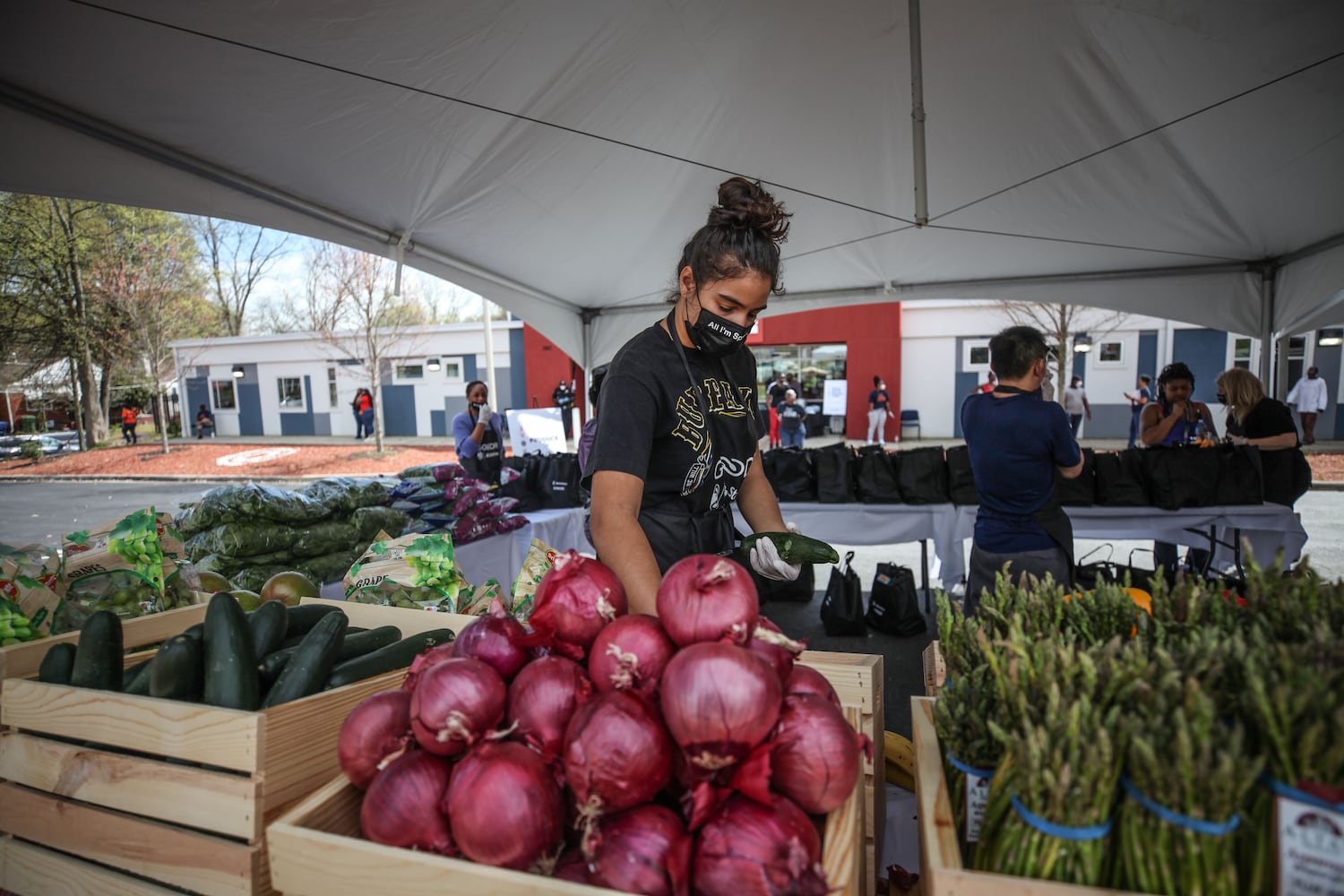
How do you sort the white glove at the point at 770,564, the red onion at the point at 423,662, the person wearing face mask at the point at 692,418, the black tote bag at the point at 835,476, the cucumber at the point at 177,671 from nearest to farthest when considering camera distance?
the red onion at the point at 423,662
the cucumber at the point at 177,671
the person wearing face mask at the point at 692,418
the white glove at the point at 770,564
the black tote bag at the point at 835,476

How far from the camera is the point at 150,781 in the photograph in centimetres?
120

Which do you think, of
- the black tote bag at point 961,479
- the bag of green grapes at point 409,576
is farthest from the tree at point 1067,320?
the bag of green grapes at point 409,576

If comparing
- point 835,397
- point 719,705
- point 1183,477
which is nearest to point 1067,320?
point 835,397

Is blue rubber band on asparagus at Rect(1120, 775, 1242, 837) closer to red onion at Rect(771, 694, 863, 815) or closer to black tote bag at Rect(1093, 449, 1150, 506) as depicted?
red onion at Rect(771, 694, 863, 815)

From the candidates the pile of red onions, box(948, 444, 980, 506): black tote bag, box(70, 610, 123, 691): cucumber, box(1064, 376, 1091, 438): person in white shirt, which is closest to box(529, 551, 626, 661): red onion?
the pile of red onions

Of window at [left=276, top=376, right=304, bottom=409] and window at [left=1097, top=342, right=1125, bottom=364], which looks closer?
window at [left=1097, top=342, right=1125, bottom=364]

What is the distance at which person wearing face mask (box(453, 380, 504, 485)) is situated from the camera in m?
6.79

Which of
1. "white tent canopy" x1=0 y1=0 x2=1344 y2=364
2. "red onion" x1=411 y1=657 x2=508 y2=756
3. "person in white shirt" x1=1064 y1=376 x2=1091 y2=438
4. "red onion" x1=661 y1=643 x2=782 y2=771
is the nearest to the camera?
"red onion" x1=661 y1=643 x2=782 y2=771

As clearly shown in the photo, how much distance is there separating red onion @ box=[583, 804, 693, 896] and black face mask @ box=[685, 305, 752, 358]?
3.77 feet

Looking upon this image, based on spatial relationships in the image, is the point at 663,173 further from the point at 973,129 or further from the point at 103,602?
the point at 103,602

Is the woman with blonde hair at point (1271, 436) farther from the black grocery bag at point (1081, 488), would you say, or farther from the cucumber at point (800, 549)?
the cucumber at point (800, 549)

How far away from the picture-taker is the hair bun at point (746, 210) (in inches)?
62.1

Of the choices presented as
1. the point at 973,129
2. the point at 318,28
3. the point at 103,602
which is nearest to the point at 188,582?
the point at 103,602

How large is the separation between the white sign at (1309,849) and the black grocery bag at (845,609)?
4.19 metres
